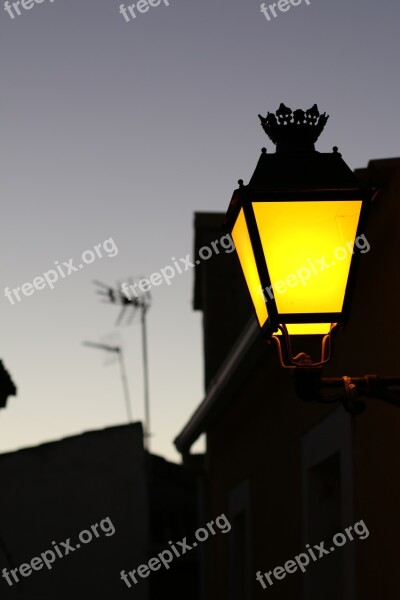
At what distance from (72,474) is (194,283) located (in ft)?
9.80

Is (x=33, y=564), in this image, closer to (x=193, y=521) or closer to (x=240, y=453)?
(x=240, y=453)

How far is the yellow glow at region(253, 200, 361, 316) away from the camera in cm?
324

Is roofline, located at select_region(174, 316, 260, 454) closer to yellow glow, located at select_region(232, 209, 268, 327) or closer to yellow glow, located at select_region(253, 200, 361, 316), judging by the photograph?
yellow glow, located at select_region(232, 209, 268, 327)

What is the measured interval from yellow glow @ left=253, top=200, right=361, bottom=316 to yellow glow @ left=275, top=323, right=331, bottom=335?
61mm

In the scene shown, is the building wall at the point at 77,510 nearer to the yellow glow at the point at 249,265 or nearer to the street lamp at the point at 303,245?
the yellow glow at the point at 249,265

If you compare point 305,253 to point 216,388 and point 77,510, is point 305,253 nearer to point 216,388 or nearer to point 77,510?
point 216,388

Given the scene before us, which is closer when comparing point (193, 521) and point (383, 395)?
point (383, 395)

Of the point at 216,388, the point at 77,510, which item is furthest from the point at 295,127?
the point at 77,510

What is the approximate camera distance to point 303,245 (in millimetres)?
3240

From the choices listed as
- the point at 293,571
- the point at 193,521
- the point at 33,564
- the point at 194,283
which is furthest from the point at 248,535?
the point at 193,521

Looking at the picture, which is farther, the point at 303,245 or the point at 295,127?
the point at 295,127

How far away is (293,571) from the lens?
22.7 feet

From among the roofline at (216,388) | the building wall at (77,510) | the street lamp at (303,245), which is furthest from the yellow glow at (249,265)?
the building wall at (77,510)

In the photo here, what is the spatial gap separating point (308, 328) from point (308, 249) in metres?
0.25
